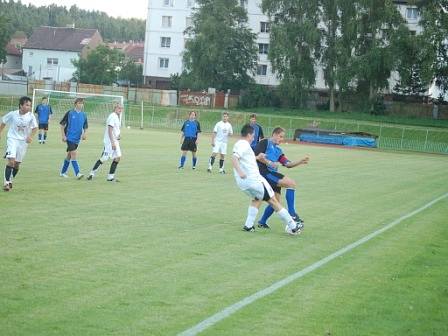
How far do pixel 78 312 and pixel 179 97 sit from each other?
78.2 meters

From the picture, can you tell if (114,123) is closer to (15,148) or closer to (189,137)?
(15,148)

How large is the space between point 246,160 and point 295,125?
51158 mm

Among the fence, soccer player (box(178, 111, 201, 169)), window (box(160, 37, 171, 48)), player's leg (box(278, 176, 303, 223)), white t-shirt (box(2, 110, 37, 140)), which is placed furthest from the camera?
window (box(160, 37, 171, 48))

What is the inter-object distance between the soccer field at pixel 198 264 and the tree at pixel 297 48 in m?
55.7

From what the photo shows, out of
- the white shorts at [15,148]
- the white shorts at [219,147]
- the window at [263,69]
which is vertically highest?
the window at [263,69]

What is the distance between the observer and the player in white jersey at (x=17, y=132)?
1536cm

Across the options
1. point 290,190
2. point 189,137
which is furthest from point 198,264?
point 189,137

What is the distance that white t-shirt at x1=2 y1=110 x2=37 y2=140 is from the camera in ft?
50.8

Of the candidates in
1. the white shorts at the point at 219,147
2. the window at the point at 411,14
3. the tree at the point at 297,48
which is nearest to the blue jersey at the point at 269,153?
the white shorts at the point at 219,147

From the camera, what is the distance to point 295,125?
62.8 meters

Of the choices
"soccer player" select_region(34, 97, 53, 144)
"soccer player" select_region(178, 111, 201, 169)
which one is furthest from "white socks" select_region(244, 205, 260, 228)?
"soccer player" select_region(34, 97, 53, 144)

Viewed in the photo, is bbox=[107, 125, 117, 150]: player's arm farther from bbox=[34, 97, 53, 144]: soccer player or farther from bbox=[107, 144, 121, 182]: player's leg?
bbox=[34, 97, 53, 144]: soccer player

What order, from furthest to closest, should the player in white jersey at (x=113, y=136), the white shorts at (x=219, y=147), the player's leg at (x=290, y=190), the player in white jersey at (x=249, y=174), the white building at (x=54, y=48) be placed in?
the white building at (x=54, y=48) < the white shorts at (x=219, y=147) < the player in white jersey at (x=113, y=136) < the player's leg at (x=290, y=190) < the player in white jersey at (x=249, y=174)

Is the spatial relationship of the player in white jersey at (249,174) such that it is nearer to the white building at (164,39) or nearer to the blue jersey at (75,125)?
the blue jersey at (75,125)
